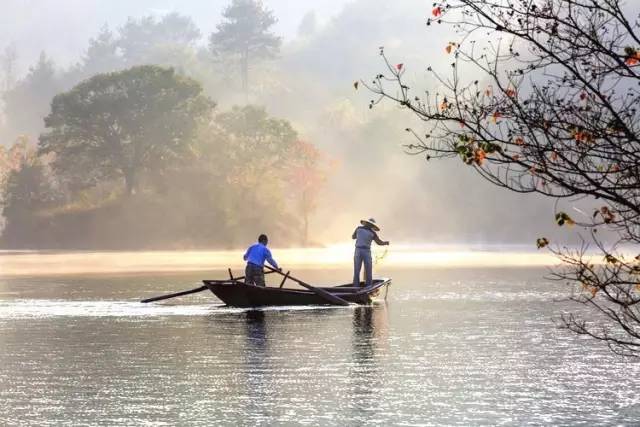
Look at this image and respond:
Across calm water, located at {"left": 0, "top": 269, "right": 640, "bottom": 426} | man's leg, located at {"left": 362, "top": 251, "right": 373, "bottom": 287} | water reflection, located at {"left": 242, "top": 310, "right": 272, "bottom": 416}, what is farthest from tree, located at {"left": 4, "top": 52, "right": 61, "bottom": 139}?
water reflection, located at {"left": 242, "top": 310, "right": 272, "bottom": 416}

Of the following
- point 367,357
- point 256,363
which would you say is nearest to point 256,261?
point 367,357

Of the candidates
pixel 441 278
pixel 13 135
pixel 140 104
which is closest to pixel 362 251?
pixel 441 278

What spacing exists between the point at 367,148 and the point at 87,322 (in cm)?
11147

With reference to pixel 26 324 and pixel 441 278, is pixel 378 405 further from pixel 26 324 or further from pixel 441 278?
pixel 441 278

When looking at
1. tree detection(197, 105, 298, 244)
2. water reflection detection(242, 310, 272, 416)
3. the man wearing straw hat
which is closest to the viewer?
water reflection detection(242, 310, 272, 416)

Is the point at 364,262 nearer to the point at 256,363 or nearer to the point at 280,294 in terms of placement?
the point at 280,294

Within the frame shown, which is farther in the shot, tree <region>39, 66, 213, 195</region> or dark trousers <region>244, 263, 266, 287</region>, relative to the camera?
tree <region>39, 66, 213, 195</region>

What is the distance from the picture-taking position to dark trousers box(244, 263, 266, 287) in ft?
104

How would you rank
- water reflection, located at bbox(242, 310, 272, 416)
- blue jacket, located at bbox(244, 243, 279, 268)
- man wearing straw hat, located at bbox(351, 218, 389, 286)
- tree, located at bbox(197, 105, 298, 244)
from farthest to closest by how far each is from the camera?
tree, located at bbox(197, 105, 298, 244), man wearing straw hat, located at bbox(351, 218, 389, 286), blue jacket, located at bbox(244, 243, 279, 268), water reflection, located at bbox(242, 310, 272, 416)

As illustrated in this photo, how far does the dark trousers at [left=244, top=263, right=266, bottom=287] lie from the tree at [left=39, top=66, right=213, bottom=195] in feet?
215

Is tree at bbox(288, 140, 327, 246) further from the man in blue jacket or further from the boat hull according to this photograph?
the man in blue jacket

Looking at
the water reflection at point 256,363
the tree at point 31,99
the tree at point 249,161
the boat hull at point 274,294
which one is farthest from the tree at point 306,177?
the water reflection at point 256,363

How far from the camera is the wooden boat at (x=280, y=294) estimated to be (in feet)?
102

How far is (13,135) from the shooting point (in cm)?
18225
